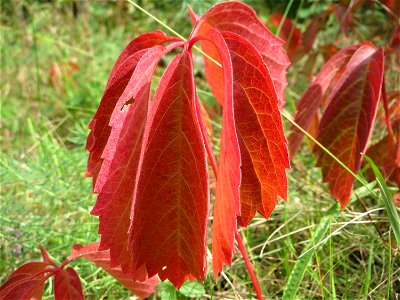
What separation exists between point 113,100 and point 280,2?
8.66ft

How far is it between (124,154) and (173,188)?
0.08 m

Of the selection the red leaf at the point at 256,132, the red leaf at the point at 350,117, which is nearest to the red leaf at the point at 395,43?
the red leaf at the point at 350,117

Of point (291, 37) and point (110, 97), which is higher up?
point (110, 97)

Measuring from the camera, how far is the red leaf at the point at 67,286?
3.42 ft

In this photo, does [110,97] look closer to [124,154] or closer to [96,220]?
[124,154]

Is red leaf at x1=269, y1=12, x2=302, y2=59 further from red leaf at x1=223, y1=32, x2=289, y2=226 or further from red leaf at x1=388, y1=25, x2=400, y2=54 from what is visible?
red leaf at x1=223, y1=32, x2=289, y2=226

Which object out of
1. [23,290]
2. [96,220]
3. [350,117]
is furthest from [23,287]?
[350,117]

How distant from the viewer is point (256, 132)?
886 millimetres

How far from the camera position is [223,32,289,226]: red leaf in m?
0.86

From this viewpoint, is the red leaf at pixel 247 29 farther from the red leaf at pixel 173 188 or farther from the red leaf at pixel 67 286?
the red leaf at pixel 67 286

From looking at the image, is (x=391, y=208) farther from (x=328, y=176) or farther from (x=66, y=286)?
(x=66, y=286)

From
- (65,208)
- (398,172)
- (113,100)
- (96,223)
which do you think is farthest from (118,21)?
(113,100)

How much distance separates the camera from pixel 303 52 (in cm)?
228

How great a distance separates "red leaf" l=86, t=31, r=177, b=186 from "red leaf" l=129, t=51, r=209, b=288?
0.10 meters
